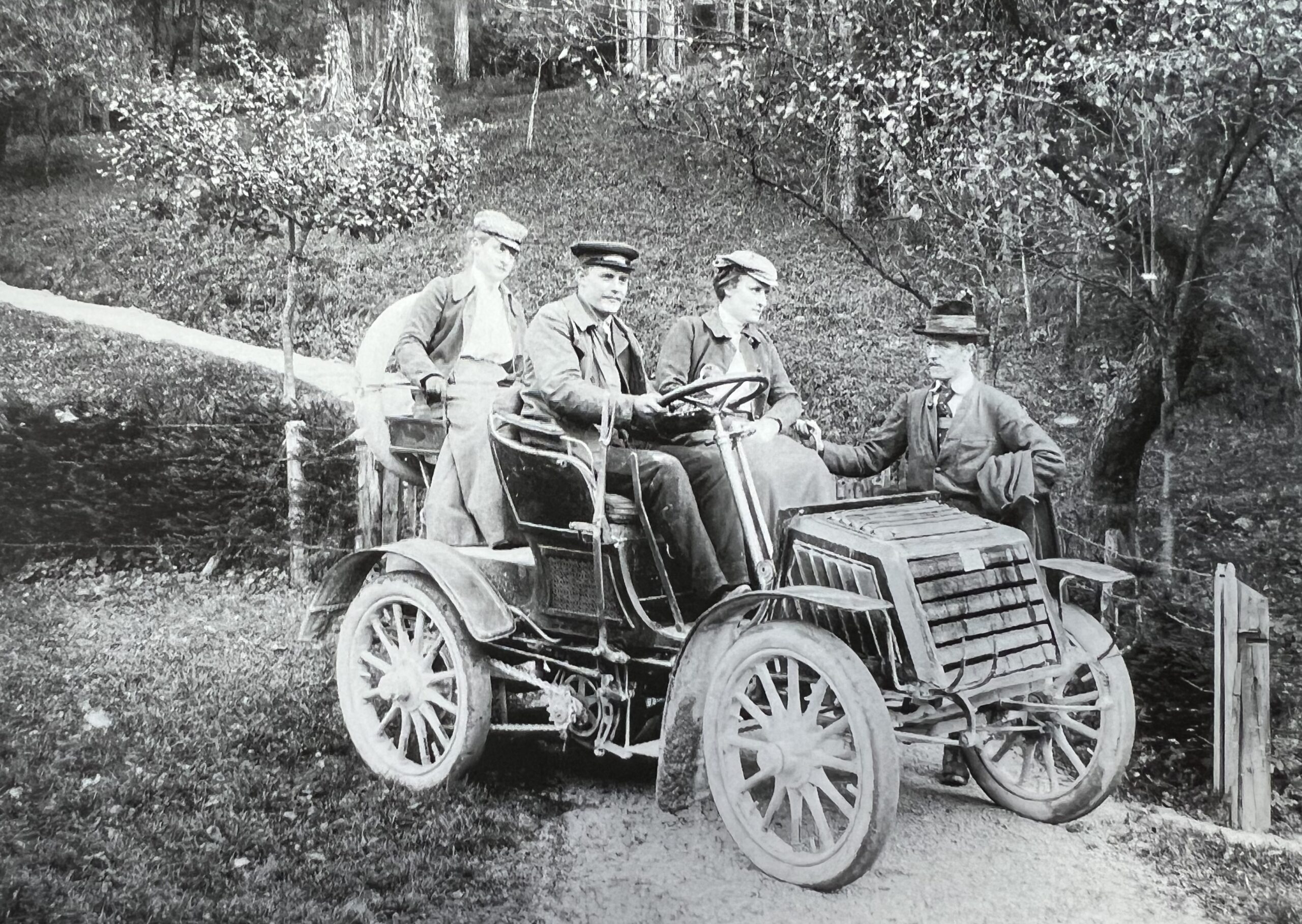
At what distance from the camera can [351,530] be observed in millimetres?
4477

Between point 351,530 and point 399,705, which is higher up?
point 351,530

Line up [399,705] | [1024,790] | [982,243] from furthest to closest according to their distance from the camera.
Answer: [982,243] → [399,705] → [1024,790]

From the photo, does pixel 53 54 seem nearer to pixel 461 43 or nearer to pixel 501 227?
pixel 461 43

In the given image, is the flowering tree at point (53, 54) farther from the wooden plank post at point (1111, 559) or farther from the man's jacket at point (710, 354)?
the wooden plank post at point (1111, 559)

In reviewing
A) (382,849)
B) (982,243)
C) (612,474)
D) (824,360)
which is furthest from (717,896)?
(982,243)

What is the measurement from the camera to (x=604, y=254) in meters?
3.39

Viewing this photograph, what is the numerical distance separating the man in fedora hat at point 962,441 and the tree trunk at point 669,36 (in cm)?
136

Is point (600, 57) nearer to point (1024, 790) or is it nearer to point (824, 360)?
point (824, 360)

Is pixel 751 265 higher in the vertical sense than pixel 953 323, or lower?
higher

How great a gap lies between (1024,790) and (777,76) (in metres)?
2.69

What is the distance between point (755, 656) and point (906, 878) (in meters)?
0.67

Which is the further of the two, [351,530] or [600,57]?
[351,530]

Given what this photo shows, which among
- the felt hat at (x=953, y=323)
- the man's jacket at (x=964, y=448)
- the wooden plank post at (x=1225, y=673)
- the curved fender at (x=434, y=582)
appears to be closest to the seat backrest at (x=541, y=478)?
the curved fender at (x=434, y=582)

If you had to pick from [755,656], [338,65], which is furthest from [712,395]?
[338,65]
